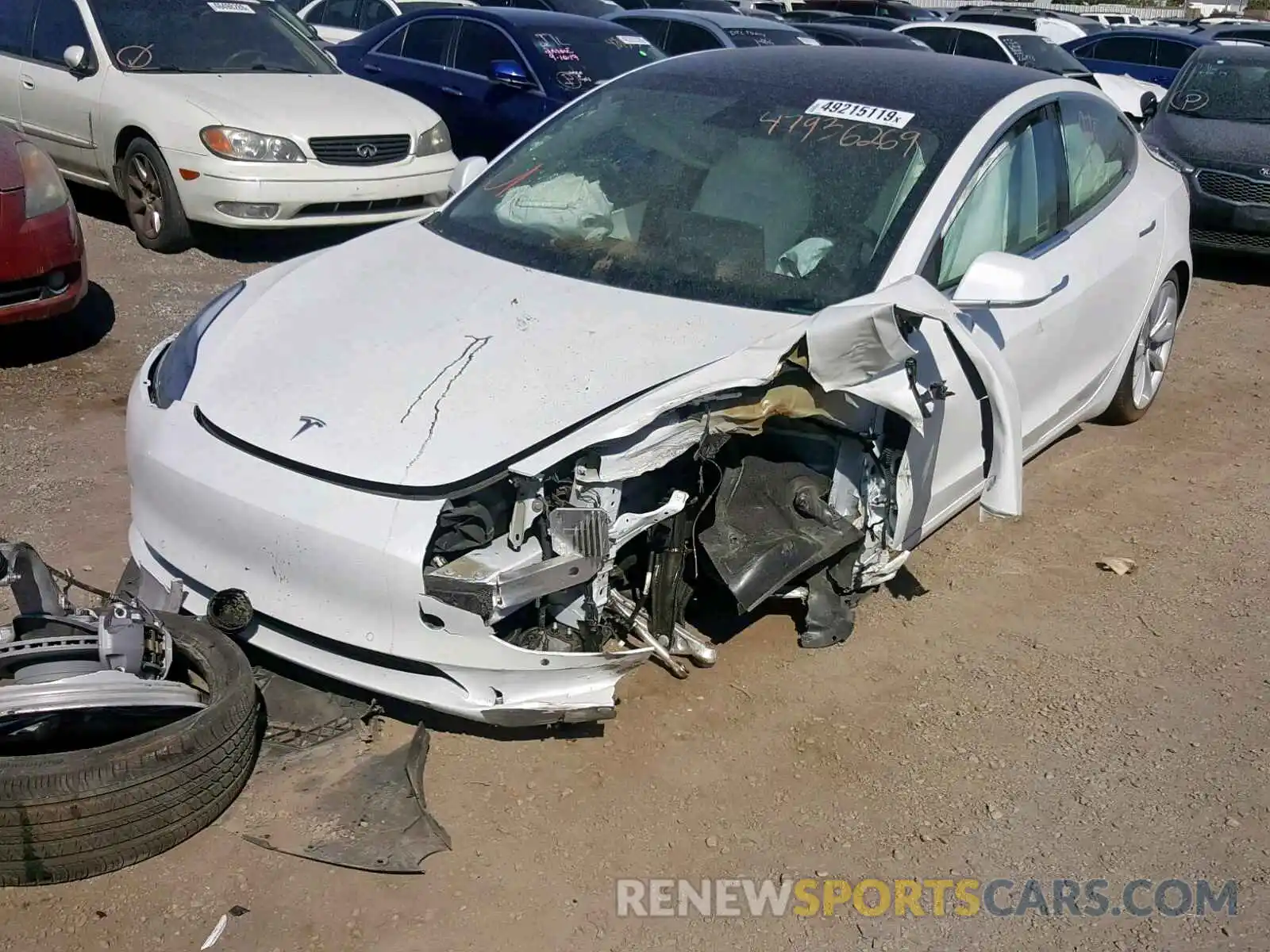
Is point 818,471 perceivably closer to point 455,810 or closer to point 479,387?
point 479,387

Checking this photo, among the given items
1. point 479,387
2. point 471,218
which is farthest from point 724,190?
point 479,387

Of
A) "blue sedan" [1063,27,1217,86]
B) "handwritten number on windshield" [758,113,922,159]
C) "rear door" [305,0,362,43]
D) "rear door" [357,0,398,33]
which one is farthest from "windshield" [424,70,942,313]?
"blue sedan" [1063,27,1217,86]

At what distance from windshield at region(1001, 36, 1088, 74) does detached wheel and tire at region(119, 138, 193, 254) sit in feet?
34.9

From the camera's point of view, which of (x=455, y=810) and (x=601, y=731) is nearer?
(x=455, y=810)

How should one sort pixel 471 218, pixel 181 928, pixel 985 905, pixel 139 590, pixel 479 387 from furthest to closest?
pixel 471 218, pixel 139 590, pixel 479 387, pixel 985 905, pixel 181 928

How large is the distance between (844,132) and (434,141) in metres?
4.96

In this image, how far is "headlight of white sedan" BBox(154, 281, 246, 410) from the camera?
3676mm

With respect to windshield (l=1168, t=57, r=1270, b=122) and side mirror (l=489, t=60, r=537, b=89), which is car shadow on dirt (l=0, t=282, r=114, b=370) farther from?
windshield (l=1168, t=57, r=1270, b=122)

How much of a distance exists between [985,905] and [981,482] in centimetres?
174

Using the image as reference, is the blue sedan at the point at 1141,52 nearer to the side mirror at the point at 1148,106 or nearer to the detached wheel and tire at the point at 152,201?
the side mirror at the point at 1148,106

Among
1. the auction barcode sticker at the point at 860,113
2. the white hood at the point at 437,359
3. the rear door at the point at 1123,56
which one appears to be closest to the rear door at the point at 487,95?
the auction barcode sticker at the point at 860,113

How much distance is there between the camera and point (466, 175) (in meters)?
4.85

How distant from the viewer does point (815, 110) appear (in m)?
4.34

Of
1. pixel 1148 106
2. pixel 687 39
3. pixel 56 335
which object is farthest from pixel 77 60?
pixel 1148 106
